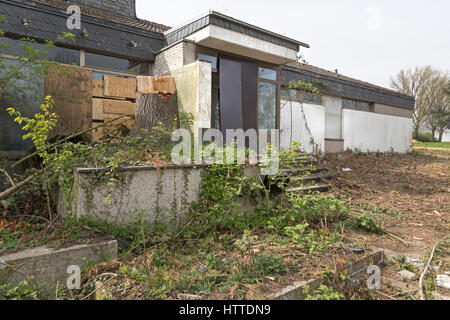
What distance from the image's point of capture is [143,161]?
14.4ft

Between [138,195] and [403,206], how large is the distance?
220 inches

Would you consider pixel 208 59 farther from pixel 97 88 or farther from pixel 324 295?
pixel 324 295

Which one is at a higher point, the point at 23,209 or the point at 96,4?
the point at 96,4

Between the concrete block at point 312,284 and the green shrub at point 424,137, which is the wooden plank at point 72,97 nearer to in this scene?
the concrete block at point 312,284

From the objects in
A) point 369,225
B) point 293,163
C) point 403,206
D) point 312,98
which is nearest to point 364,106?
point 312,98

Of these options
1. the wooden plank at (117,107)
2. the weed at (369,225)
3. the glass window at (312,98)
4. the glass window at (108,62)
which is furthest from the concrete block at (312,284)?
the glass window at (312,98)

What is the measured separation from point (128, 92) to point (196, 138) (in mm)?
2268

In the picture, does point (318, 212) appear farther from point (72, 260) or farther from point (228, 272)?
point (72, 260)

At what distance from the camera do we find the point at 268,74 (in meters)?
9.07

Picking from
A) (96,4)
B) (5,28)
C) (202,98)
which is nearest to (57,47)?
(5,28)

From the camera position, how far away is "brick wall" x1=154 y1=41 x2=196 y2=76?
7045mm

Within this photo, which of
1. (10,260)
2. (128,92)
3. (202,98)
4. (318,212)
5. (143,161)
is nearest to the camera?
(10,260)

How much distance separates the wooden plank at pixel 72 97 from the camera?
605cm

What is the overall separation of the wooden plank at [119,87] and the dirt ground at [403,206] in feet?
18.1
